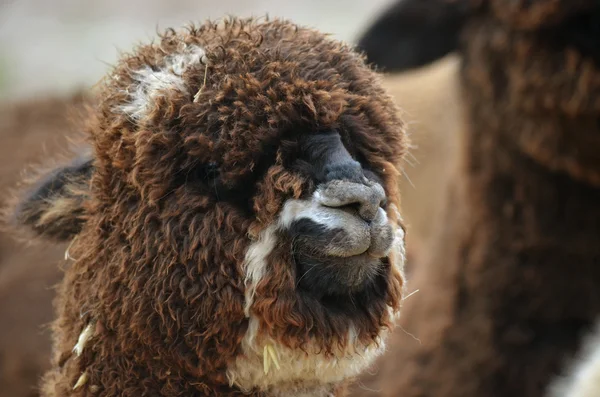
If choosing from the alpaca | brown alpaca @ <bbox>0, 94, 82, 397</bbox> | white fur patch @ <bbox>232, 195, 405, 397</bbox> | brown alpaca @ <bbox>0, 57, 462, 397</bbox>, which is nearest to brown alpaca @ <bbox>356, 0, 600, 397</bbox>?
brown alpaca @ <bbox>0, 57, 462, 397</bbox>

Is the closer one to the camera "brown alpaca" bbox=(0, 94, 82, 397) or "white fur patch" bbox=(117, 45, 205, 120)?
"white fur patch" bbox=(117, 45, 205, 120)

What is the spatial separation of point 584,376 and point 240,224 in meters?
1.95

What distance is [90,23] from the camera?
18344 mm

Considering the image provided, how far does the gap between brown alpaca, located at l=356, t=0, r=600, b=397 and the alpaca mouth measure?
7.06 ft

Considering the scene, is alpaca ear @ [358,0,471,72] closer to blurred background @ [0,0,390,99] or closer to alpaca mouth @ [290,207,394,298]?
alpaca mouth @ [290,207,394,298]

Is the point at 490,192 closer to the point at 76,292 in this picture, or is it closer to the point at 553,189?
the point at 553,189

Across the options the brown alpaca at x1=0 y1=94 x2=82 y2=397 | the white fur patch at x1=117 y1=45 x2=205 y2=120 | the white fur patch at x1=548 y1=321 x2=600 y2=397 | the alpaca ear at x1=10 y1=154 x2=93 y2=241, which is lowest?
the white fur patch at x1=548 y1=321 x2=600 y2=397

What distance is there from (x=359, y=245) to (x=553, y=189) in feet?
8.50

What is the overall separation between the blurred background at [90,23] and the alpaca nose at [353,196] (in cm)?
1131

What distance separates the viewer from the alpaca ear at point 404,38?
504cm

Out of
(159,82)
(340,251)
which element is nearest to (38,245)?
(159,82)

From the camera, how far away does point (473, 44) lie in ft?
15.0

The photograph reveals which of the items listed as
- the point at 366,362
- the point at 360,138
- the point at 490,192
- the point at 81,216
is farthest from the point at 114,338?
the point at 490,192

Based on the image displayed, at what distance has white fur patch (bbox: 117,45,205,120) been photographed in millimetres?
2396
